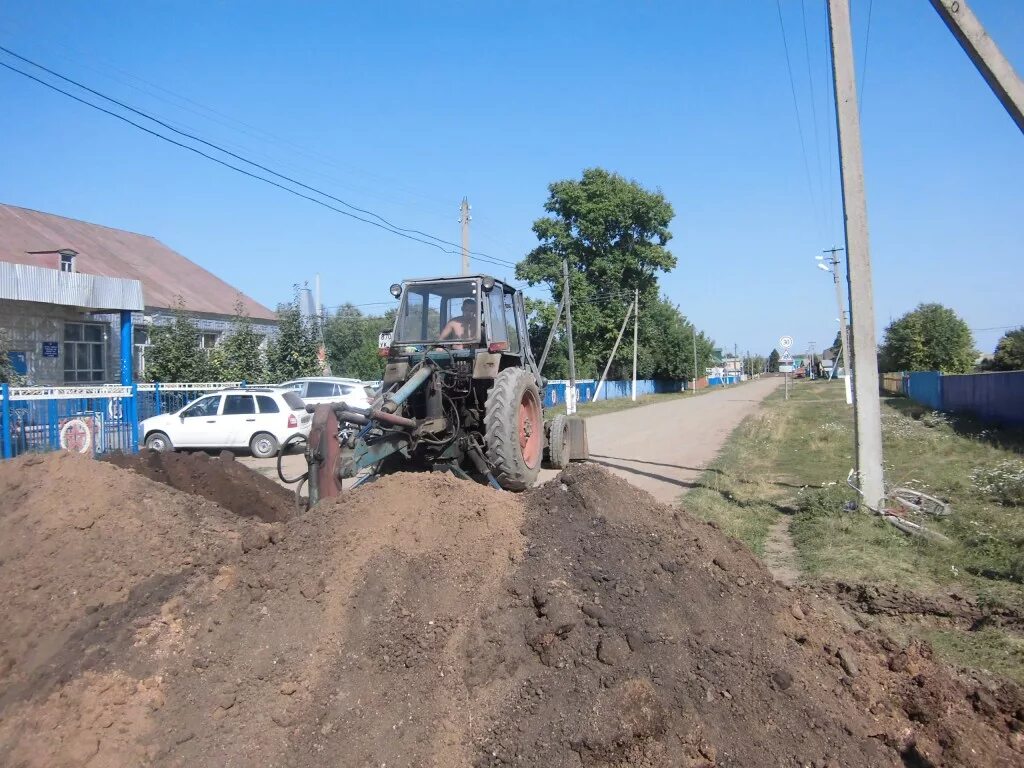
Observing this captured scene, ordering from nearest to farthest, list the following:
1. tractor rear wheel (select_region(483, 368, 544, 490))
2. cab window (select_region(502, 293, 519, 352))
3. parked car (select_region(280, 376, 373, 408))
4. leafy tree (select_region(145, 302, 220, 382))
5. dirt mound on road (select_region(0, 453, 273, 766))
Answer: dirt mound on road (select_region(0, 453, 273, 766)) → tractor rear wheel (select_region(483, 368, 544, 490)) → cab window (select_region(502, 293, 519, 352)) → parked car (select_region(280, 376, 373, 408)) → leafy tree (select_region(145, 302, 220, 382))

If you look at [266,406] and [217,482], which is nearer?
[217,482]

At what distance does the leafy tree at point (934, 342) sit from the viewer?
172 feet

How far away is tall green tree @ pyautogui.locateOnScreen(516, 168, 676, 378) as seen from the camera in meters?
48.2

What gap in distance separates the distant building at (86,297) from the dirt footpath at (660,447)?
14.0 metres

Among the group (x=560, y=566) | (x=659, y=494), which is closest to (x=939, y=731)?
(x=560, y=566)

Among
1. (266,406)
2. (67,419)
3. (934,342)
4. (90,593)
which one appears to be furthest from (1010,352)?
(90,593)

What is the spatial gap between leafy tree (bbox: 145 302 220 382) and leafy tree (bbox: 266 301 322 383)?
9.17 feet

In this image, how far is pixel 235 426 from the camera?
1758 centimetres

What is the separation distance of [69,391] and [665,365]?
189 ft

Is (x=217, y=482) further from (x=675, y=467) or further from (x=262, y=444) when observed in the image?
(x=675, y=467)

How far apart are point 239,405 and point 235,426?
491 mm

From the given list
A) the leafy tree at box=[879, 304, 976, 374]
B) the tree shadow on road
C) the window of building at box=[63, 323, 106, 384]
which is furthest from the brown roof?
the leafy tree at box=[879, 304, 976, 374]

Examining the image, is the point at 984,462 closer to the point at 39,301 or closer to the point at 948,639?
the point at 948,639

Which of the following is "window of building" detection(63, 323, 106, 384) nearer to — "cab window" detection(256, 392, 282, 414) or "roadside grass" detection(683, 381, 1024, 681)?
"cab window" detection(256, 392, 282, 414)
